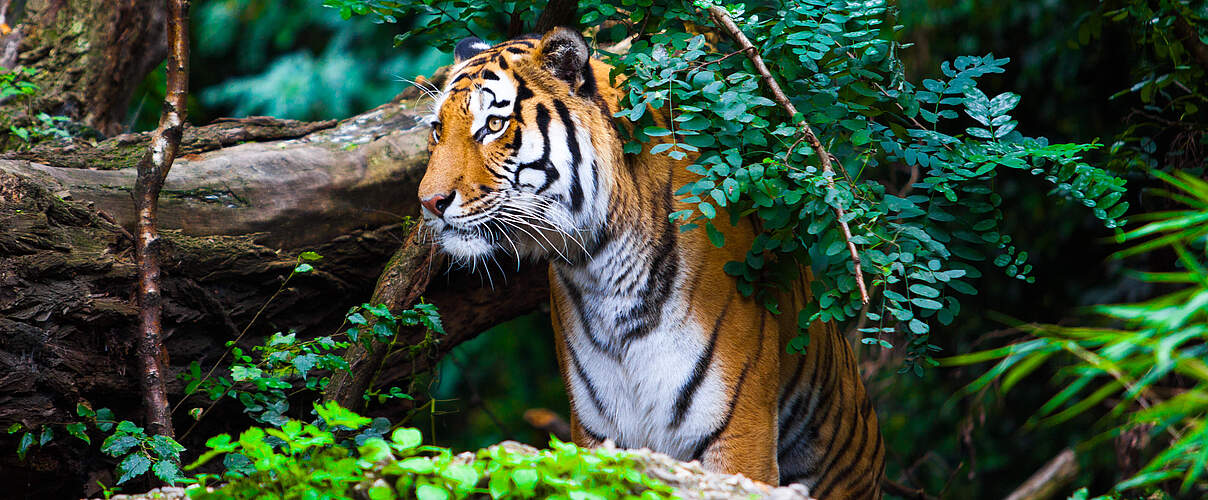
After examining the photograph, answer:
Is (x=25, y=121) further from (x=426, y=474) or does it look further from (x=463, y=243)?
(x=426, y=474)

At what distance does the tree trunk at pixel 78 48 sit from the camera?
13.6 feet

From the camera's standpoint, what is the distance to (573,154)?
2598mm

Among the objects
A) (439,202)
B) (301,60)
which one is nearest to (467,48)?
(439,202)

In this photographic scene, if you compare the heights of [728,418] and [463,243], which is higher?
[463,243]

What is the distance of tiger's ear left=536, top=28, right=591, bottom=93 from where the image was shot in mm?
2572

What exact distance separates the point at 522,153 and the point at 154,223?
114 centimetres

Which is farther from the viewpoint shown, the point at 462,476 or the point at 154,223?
the point at 154,223

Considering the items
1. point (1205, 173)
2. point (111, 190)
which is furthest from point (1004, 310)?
point (111, 190)

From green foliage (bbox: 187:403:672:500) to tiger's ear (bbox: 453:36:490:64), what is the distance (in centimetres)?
146

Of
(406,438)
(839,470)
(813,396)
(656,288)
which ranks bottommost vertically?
(839,470)

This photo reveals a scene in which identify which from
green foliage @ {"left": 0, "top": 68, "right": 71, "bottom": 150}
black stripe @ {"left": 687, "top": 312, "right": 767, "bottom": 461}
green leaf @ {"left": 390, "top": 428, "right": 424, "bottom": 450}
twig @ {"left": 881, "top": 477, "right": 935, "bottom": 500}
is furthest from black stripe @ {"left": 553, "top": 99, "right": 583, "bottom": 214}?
twig @ {"left": 881, "top": 477, "right": 935, "bottom": 500}

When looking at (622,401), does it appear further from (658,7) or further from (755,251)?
(658,7)

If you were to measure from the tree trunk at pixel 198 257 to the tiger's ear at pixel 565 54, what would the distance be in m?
1.01

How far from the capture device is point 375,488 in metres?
1.63
